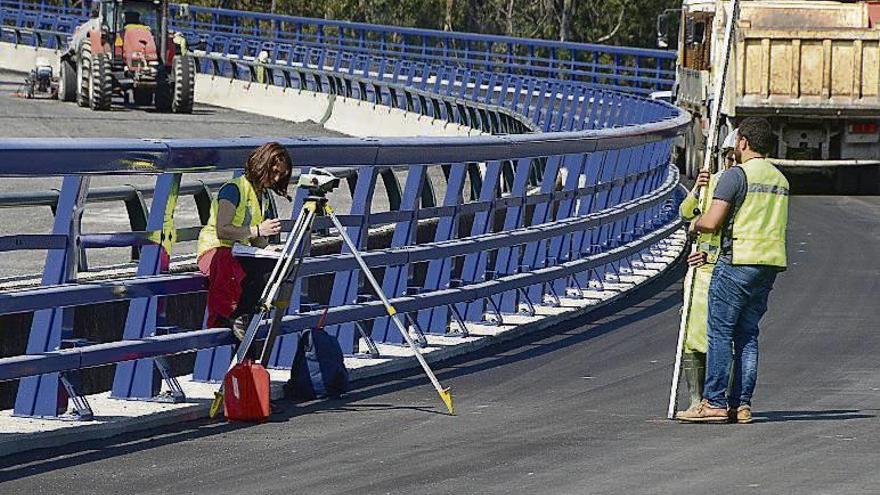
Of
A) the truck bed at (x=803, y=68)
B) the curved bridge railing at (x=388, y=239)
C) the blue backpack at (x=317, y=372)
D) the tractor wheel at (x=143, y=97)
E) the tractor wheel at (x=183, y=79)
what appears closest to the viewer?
the curved bridge railing at (x=388, y=239)

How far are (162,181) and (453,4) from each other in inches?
2664

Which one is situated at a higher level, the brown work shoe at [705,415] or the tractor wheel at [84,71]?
the tractor wheel at [84,71]

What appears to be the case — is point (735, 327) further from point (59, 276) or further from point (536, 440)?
point (59, 276)

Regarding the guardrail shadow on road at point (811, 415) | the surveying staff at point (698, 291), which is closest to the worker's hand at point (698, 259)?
the surveying staff at point (698, 291)

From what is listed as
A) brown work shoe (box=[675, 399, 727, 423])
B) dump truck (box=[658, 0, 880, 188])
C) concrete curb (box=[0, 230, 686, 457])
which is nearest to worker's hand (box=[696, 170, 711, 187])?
brown work shoe (box=[675, 399, 727, 423])

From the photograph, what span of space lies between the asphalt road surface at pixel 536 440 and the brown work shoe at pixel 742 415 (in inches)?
3.0

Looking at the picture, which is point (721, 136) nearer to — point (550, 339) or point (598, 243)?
point (598, 243)

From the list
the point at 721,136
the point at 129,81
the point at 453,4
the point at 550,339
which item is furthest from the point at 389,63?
the point at 550,339

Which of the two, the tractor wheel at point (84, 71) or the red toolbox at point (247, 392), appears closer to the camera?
the red toolbox at point (247, 392)

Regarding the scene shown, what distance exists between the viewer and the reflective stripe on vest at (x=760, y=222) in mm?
10219

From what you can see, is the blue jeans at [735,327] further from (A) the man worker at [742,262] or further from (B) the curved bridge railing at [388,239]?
(B) the curved bridge railing at [388,239]

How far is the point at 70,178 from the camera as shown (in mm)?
9602

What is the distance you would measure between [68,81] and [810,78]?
930 inches

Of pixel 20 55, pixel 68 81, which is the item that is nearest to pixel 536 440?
pixel 68 81
